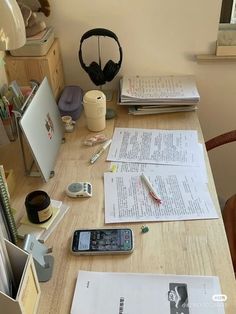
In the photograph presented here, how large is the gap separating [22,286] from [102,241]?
0.80ft

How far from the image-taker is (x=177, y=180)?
3.56 feet

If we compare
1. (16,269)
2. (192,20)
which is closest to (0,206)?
(16,269)

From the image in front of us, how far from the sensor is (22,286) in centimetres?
71

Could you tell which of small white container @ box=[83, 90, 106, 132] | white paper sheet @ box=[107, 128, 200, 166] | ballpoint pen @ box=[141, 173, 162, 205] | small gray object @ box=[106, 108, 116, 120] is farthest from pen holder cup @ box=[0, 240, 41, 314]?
small gray object @ box=[106, 108, 116, 120]

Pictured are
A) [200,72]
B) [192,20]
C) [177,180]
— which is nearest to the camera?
[177,180]

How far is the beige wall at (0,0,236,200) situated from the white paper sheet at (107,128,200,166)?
1.22ft

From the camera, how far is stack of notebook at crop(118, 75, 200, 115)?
1396 mm

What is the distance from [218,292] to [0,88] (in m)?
0.97

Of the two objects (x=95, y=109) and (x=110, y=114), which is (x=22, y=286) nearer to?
(x=95, y=109)

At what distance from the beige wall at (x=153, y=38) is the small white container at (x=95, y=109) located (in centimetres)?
33

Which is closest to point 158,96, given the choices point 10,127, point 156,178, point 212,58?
point 212,58

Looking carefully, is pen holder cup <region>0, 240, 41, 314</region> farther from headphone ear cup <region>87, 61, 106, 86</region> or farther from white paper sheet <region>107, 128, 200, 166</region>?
headphone ear cup <region>87, 61, 106, 86</region>

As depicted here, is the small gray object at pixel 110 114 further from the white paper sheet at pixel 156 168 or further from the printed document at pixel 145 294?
the printed document at pixel 145 294

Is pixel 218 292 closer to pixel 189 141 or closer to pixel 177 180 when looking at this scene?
pixel 177 180
